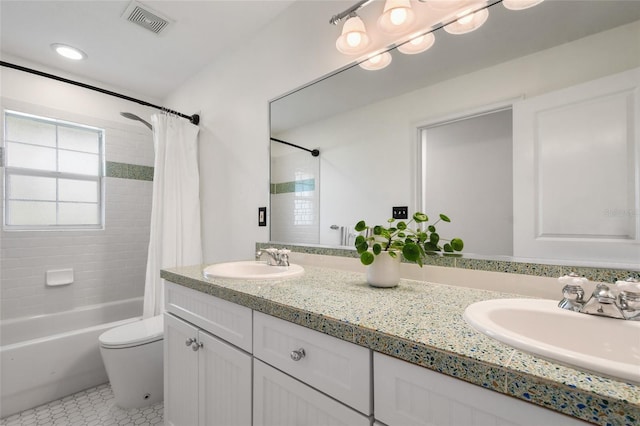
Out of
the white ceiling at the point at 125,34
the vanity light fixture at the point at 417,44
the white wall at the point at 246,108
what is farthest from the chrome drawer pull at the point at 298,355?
the white ceiling at the point at 125,34

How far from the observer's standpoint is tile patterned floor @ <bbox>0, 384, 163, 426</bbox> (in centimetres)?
169

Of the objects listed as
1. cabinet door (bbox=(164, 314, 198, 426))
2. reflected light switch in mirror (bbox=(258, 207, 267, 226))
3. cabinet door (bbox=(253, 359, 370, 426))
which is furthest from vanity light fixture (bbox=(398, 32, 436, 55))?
cabinet door (bbox=(164, 314, 198, 426))

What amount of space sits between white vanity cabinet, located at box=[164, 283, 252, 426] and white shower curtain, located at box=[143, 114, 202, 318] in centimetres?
89

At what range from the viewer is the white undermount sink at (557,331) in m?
0.51

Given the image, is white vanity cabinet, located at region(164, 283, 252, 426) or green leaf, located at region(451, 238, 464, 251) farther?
green leaf, located at region(451, 238, 464, 251)

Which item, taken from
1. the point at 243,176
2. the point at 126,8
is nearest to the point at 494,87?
the point at 243,176

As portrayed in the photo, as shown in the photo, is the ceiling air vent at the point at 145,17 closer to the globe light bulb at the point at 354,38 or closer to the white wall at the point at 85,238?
the white wall at the point at 85,238

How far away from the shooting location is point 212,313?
44.0 inches

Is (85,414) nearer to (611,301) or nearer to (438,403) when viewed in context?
(438,403)

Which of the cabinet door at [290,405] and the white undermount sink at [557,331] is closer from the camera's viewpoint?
the white undermount sink at [557,331]

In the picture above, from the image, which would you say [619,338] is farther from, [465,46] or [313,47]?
[313,47]

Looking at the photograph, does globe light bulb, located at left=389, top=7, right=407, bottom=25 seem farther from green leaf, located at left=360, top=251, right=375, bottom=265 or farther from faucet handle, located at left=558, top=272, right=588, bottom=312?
faucet handle, located at left=558, top=272, right=588, bottom=312

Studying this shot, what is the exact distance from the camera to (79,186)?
100 inches

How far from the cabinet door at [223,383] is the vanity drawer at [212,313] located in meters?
0.04
